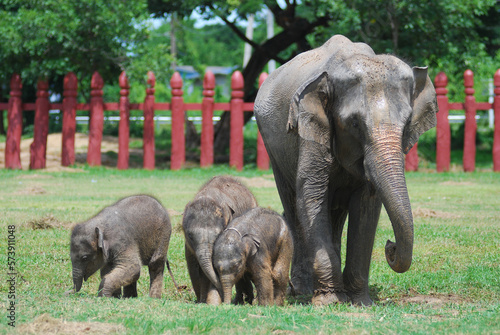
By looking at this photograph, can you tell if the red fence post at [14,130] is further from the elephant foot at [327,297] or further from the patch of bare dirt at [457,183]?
the elephant foot at [327,297]

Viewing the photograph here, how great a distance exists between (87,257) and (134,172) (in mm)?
12756

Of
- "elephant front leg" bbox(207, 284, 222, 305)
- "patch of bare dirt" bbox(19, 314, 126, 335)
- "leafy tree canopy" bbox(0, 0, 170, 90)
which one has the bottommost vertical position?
"elephant front leg" bbox(207, 284, 222, 305)

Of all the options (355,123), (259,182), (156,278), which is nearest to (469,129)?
(259,182)

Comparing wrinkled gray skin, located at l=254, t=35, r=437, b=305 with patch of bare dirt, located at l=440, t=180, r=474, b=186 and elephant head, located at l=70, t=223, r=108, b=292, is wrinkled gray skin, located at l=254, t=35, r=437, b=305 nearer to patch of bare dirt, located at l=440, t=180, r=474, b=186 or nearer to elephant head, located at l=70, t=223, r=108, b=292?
elephant head, located at l=70, t=223, r=108, b=292

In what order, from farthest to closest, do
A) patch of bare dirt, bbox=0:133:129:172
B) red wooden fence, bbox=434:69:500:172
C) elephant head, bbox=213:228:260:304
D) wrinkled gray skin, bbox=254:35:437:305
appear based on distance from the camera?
patch of bare dirt, bbox=0:133:129:172 → red wooden fence, bbox=434:69:500:172 → elephant head, bbox=213:228:260:304 → wrinkled gray skin, bbox=254:35:437:305

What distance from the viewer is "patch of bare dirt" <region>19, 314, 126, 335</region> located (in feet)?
17.7

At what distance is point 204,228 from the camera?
717cm

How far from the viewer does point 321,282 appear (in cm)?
712

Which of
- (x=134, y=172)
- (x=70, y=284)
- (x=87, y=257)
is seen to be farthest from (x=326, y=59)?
(x=134, y=172)

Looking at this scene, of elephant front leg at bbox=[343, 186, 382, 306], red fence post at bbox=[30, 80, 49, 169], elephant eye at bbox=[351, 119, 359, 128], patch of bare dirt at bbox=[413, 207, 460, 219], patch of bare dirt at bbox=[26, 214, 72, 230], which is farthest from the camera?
red fence post at bbox=[30, 80, 49, 169]

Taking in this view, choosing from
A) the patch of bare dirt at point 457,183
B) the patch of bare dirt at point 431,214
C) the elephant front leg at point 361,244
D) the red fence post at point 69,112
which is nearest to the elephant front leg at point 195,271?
the elephant front leg at point 361,244

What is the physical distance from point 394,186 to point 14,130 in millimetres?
16714

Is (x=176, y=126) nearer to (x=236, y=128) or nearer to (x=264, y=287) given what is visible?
(x=236, y=128)

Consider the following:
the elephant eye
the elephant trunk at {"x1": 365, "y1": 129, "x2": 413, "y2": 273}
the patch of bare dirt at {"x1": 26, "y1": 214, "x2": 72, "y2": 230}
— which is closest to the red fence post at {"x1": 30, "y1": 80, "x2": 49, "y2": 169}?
the patch of bare dirt at {"x1": 26, "y1": 214, "x2": 72, "y2": 230}
